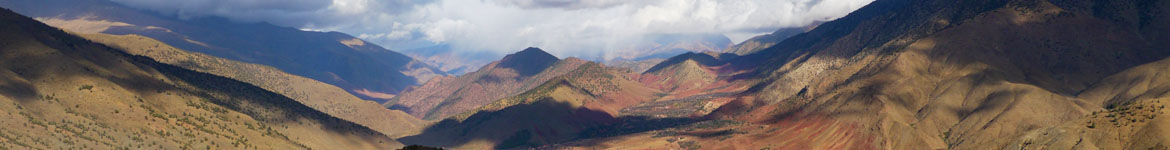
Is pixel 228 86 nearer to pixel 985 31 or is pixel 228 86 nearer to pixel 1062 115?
pixel 1062 115

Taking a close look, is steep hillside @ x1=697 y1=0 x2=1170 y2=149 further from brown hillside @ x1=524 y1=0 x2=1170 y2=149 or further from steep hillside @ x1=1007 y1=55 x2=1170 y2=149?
steep hillside @ x1=1007 y1=55 x2=1170 y2=149

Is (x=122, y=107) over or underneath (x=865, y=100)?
underneath

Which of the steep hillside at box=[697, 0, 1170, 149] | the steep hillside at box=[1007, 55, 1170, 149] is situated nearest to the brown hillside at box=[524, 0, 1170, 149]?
the steep hillside at box=[697, 0, 1170, 149]

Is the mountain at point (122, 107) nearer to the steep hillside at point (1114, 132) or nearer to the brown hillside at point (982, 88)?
the brown hillside at point (982, 88)

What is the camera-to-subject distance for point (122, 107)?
310ft

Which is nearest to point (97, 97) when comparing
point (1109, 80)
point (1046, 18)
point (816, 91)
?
point (816, 91)

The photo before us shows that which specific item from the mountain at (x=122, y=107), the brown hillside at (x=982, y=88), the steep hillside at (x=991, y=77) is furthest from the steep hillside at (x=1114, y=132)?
the mountain at (x=122, y=107)

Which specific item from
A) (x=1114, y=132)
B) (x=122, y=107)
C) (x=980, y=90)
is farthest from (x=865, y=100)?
(x=122, y=107)

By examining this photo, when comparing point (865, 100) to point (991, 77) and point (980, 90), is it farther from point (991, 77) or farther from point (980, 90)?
point (991, 77)

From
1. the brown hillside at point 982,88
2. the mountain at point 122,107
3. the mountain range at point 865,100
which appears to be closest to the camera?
the mountain at point 122,107

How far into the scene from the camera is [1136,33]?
164 m

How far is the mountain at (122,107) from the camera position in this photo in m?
80.4

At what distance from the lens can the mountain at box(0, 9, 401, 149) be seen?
80375 millimetres

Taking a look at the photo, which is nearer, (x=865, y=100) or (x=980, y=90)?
(x=980, y=90)
